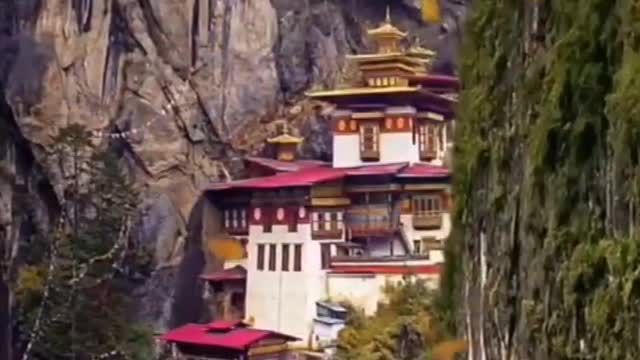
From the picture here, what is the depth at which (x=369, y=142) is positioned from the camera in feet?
50.3

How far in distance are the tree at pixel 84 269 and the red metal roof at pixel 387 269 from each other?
2433mm

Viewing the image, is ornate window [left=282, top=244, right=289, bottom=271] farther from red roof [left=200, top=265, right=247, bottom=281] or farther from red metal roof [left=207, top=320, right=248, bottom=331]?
red metal roof [left=207, top=320, right=248, bottom=331]

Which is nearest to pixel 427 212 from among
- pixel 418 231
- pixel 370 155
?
pixel 418 231

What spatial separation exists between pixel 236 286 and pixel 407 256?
2.32 meters

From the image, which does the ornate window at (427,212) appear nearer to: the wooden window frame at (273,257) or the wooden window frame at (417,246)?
the wooden window frame at (417,246)

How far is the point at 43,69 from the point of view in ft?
49.2

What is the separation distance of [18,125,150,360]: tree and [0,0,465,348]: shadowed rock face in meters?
0.37

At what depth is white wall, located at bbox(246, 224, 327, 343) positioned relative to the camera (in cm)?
1455

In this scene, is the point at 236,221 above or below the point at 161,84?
below

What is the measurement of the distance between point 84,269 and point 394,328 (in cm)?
333

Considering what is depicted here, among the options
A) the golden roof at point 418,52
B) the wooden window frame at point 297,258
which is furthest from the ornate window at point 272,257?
the golden roof at point 418,52

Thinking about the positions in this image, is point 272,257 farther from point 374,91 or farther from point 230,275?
point 374,91

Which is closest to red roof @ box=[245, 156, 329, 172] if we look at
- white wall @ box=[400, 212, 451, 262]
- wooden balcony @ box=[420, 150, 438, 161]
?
wooden balcony @ box=[420, 150, 438, 161]

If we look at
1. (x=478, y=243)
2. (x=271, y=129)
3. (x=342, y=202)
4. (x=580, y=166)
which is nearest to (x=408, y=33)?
(x=271, y=129)
